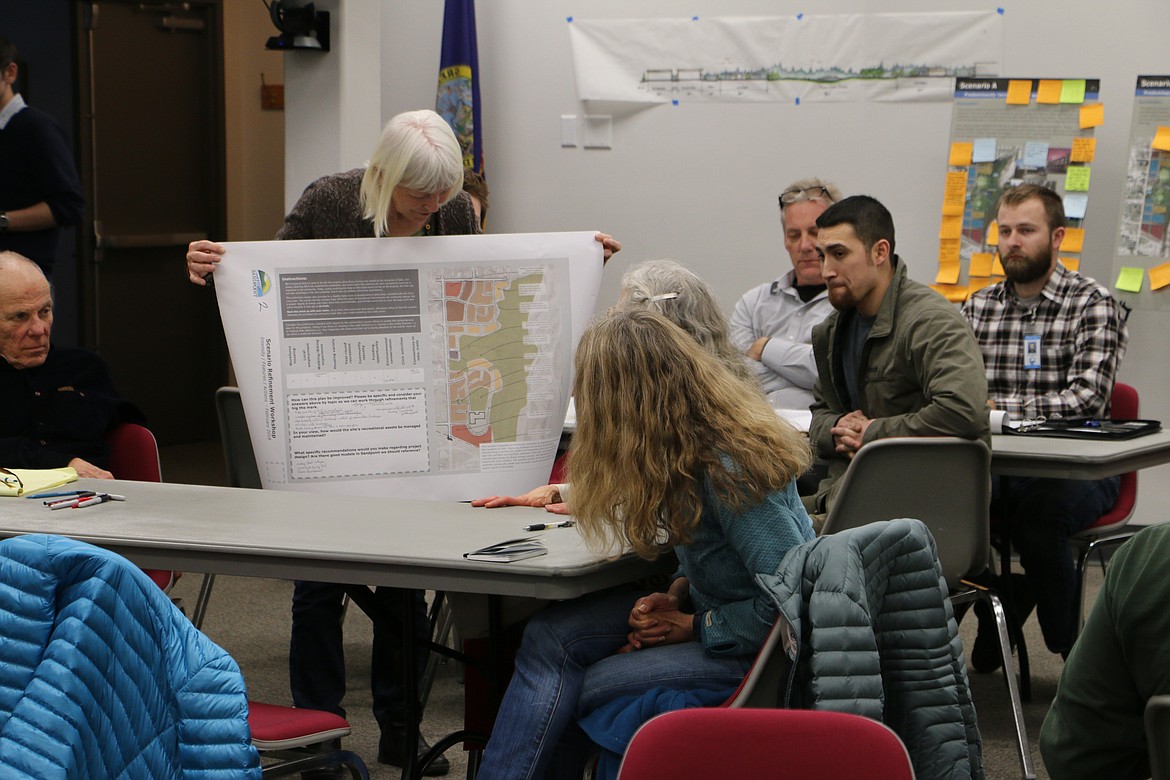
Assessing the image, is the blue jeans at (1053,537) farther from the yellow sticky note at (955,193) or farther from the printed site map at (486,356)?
the yellow sticky note at (955,193)

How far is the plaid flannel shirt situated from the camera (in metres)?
4.17

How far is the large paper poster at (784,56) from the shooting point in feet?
19.1

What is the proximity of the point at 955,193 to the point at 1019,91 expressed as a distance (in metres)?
0.49

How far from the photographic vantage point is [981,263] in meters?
5.66

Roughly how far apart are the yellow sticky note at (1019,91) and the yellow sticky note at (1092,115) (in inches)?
9.1

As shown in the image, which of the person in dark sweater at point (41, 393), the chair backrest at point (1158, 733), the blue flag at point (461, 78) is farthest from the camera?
the blue flag at point (461, 78)

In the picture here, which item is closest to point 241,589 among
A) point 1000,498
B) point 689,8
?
point 1000,498

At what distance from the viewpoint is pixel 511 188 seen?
6699 mm

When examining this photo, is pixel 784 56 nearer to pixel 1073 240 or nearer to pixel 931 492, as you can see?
pixel 1073 240

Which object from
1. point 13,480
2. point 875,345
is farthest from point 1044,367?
point 13,480

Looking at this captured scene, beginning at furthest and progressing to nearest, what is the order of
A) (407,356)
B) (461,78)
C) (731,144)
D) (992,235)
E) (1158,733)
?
1. (461,78)
2. (731,144)
3. (992,235)
4. (407,356)
5. (1158,733)

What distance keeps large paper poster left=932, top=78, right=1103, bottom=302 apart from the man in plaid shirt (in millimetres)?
1025

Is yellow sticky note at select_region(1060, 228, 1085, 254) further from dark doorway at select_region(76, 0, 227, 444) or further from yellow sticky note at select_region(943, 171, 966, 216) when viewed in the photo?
dark doorway at select_region(76, 0, 227, 444)

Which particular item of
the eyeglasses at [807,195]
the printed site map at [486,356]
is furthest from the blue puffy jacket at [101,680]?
the eyeglasses at [807,195]
